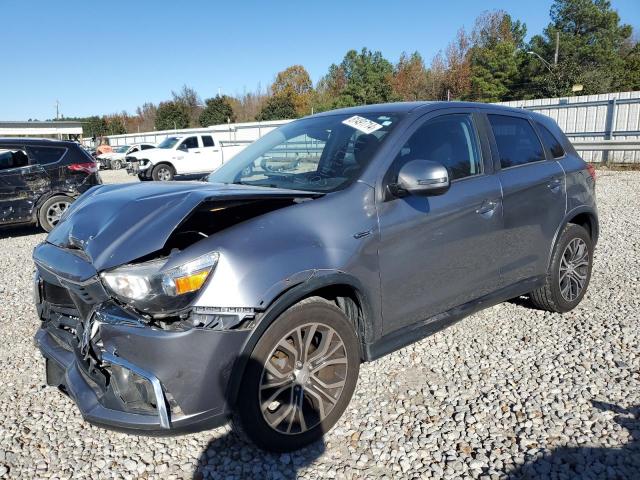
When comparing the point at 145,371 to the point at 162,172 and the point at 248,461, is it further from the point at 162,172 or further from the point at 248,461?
the point at 162,172

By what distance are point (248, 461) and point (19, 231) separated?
9.44 m

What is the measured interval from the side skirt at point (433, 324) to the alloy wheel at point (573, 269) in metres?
0.46

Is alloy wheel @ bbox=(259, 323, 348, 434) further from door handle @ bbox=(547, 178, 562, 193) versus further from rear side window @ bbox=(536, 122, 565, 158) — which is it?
rear side window @ bbox=(536, 122, 565, 158)

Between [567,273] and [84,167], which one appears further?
[84,167]

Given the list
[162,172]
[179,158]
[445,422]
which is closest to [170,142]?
[179,158]

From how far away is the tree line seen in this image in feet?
142

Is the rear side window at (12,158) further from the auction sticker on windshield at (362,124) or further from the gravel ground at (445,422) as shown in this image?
the auction sticker on windshield at (362,124)

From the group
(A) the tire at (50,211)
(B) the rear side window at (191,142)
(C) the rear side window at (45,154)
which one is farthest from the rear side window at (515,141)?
(B) the rear side window at (191,142)

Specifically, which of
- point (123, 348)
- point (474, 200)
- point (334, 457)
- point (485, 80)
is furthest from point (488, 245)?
point (485, 80)

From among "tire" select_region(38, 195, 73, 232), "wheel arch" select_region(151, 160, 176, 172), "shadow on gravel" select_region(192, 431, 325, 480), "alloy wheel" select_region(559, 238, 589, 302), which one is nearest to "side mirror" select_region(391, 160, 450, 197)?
"shadow on gravel" select_region(192, 431, 325, 480)

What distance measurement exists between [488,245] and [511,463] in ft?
4.82

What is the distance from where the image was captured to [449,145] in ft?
11.0

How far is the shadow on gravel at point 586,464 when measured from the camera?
2.35m

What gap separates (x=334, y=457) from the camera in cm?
255
